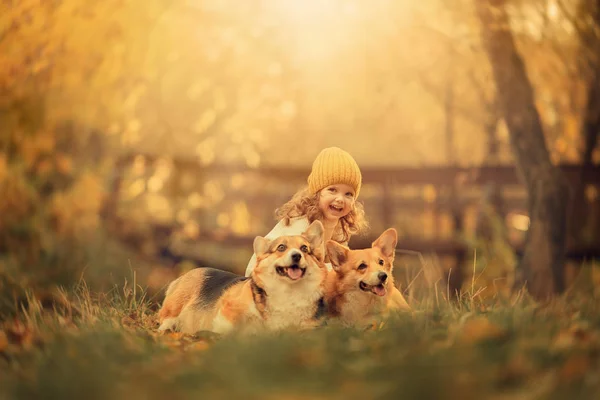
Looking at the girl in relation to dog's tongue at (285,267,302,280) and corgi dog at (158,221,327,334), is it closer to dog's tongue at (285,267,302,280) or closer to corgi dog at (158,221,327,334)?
corgi dog at (158,221,327,334)

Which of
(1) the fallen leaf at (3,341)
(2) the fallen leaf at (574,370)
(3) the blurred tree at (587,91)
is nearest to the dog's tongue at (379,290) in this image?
(2) the fallen leaf at (574,370)

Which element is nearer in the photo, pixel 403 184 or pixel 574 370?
pixel 574 370

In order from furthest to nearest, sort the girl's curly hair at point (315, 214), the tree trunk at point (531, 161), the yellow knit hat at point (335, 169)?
the tree trunk at point (531, 161)
the girl's curly hair at point (315, 214)
the yellow knit hat at point (335, 169)

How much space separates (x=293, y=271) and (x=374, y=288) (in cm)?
48

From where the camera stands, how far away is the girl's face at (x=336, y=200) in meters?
4.75

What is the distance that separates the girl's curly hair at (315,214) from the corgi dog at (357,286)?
55cm

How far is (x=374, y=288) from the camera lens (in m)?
4.18

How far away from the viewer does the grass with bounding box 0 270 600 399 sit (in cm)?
262

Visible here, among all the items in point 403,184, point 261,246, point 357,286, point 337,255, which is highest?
point 261,246

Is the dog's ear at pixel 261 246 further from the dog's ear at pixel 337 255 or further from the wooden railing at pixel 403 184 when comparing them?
the wooden railing at pixel 403 184

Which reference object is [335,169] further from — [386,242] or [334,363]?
[334,363]

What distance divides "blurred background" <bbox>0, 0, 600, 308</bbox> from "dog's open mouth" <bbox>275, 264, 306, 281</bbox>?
1609 mm

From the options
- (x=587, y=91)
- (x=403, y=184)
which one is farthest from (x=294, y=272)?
(x=403, y=184)

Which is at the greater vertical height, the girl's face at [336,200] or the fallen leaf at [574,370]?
the girl's face at [336,200]
